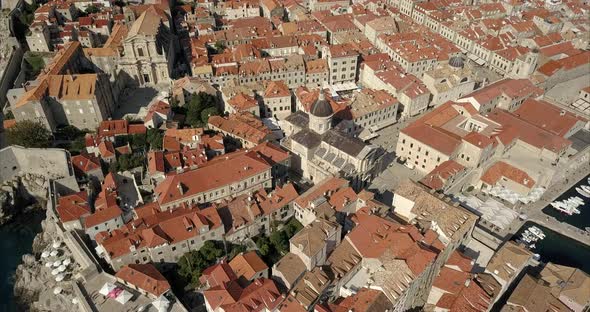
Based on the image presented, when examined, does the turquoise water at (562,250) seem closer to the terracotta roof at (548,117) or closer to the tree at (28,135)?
the terracotta roof at (548,117)

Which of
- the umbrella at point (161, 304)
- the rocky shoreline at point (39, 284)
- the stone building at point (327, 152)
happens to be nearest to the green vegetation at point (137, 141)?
the rocky shoreline at point (39, 284)

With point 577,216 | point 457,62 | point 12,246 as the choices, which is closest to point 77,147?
point 12,246

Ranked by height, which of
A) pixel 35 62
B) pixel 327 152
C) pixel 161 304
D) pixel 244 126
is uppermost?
pixel 35 62

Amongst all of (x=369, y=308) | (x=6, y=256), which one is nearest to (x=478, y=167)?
(x=369, y=308)

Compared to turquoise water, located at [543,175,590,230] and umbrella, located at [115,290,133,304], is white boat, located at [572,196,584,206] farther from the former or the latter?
umbrella, located at [115,290,133,304]

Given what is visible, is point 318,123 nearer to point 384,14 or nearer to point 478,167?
point 478,167

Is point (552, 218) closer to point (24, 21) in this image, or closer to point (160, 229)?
point (160, 229)
